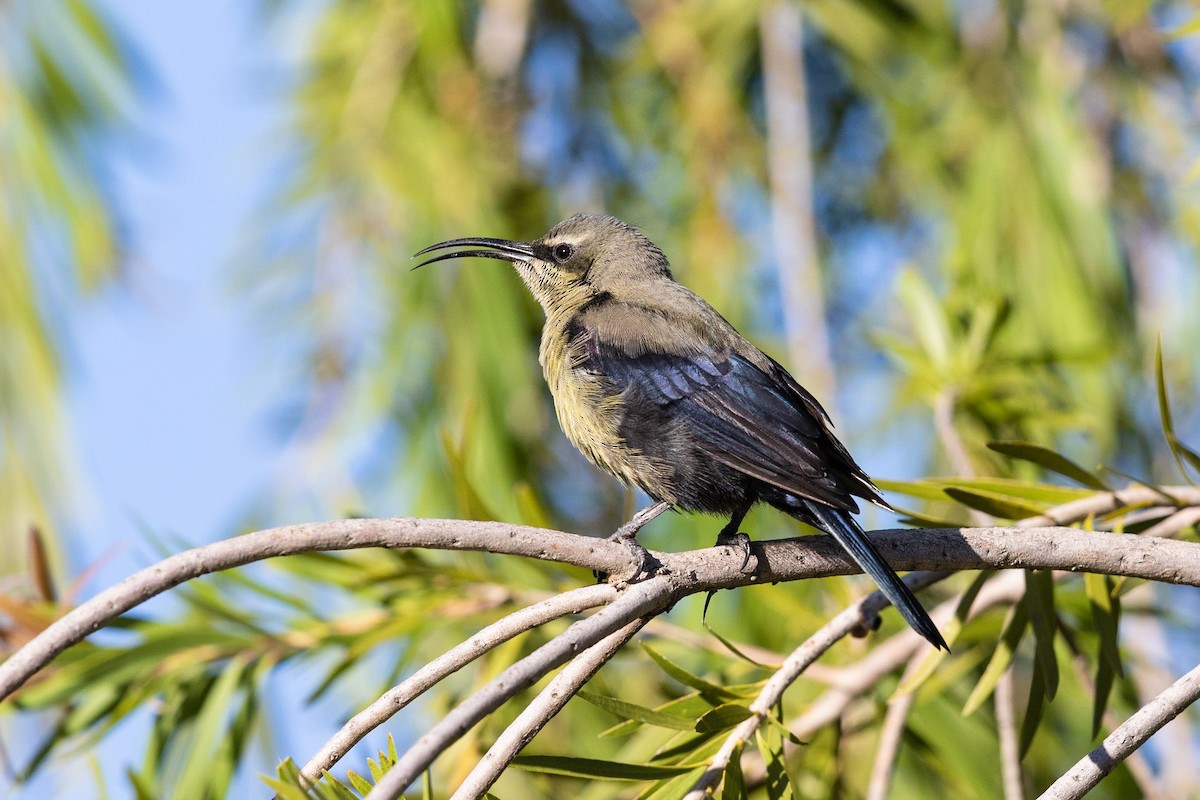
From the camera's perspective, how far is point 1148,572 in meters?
1.76

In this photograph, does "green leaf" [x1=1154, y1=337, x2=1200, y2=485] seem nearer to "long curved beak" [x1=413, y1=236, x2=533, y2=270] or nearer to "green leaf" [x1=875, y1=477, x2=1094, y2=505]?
"green leaf" [x1=875, y1=477, x2=1094, y2=505]

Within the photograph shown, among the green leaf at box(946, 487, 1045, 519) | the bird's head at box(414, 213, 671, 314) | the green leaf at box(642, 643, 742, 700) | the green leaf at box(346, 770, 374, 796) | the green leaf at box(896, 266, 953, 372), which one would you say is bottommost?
the green leaf at box(346, 770, 374, 796)

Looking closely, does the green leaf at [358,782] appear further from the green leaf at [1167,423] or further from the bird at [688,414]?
the green leaf at [1167,423]

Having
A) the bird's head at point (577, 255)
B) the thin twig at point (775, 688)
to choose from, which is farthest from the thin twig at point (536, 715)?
the bird's head at point (577, 255)

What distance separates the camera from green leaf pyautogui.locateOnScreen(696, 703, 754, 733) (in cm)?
188

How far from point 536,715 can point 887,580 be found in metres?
0.69

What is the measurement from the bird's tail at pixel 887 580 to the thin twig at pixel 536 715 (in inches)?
16.5

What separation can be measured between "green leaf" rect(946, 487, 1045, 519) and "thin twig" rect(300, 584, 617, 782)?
786mm

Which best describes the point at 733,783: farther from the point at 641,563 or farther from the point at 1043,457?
the point at 1043,457

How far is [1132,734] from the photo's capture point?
1.56m

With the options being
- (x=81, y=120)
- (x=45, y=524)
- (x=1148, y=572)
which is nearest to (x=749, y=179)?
(x=81, y=120)

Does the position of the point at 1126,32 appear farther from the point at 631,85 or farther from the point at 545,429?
the point at 545,429

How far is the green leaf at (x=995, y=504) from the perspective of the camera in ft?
7.03

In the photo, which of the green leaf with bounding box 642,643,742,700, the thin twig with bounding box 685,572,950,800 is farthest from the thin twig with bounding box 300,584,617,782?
the thin twig with bounding box 685,572,950,800
